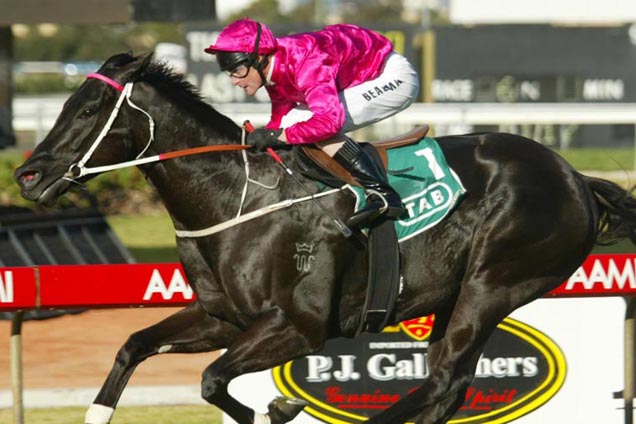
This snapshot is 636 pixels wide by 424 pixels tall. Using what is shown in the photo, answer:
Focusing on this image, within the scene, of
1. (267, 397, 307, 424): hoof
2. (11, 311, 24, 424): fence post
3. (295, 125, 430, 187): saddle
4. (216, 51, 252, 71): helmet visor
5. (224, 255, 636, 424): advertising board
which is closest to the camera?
(216, 51, 252, 71): helmet visor

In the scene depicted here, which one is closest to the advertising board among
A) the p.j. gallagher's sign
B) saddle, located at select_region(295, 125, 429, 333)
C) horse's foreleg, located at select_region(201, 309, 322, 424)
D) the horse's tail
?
the p.j. gallagher's sign

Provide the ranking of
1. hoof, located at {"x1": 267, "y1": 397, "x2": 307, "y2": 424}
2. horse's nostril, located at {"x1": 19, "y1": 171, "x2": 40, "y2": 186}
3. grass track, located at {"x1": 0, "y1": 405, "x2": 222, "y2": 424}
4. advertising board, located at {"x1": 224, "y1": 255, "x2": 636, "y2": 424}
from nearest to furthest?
horse's nostril, located at {"x1": 19, "y1": 171, "x2": 40, "y2": 186}
hoof, located at {"x1": 267, "y1": 397, "x2": 307, "y2": 424}
advertising board, located at {"x1": 224, "y1": 255, "x2": 636, "y2": 424}
grass track, located at {"x1": 0, "y1": 405, "x2": 222, "y2": 424}

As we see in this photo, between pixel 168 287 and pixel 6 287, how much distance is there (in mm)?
610

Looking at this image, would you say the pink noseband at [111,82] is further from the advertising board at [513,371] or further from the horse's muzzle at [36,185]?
the advertising board at [513,371]

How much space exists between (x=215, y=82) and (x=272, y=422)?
19.6m

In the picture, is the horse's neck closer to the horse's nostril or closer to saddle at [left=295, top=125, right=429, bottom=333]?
saddle at [left=295, top=125, right=429, bottom=333]

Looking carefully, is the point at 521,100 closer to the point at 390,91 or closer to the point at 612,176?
the point at 612,176

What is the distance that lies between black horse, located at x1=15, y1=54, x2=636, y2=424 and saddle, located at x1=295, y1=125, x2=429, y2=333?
0.14ft

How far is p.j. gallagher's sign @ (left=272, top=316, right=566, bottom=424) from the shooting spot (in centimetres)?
534

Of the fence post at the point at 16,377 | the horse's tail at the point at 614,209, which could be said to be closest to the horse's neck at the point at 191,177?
the fence post at the point at 16,377

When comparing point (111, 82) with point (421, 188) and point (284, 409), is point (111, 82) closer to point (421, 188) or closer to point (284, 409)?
point (421, 188)

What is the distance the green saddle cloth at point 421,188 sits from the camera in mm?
4719

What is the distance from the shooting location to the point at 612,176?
16.8 metres

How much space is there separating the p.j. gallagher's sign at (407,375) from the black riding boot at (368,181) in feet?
2.99
